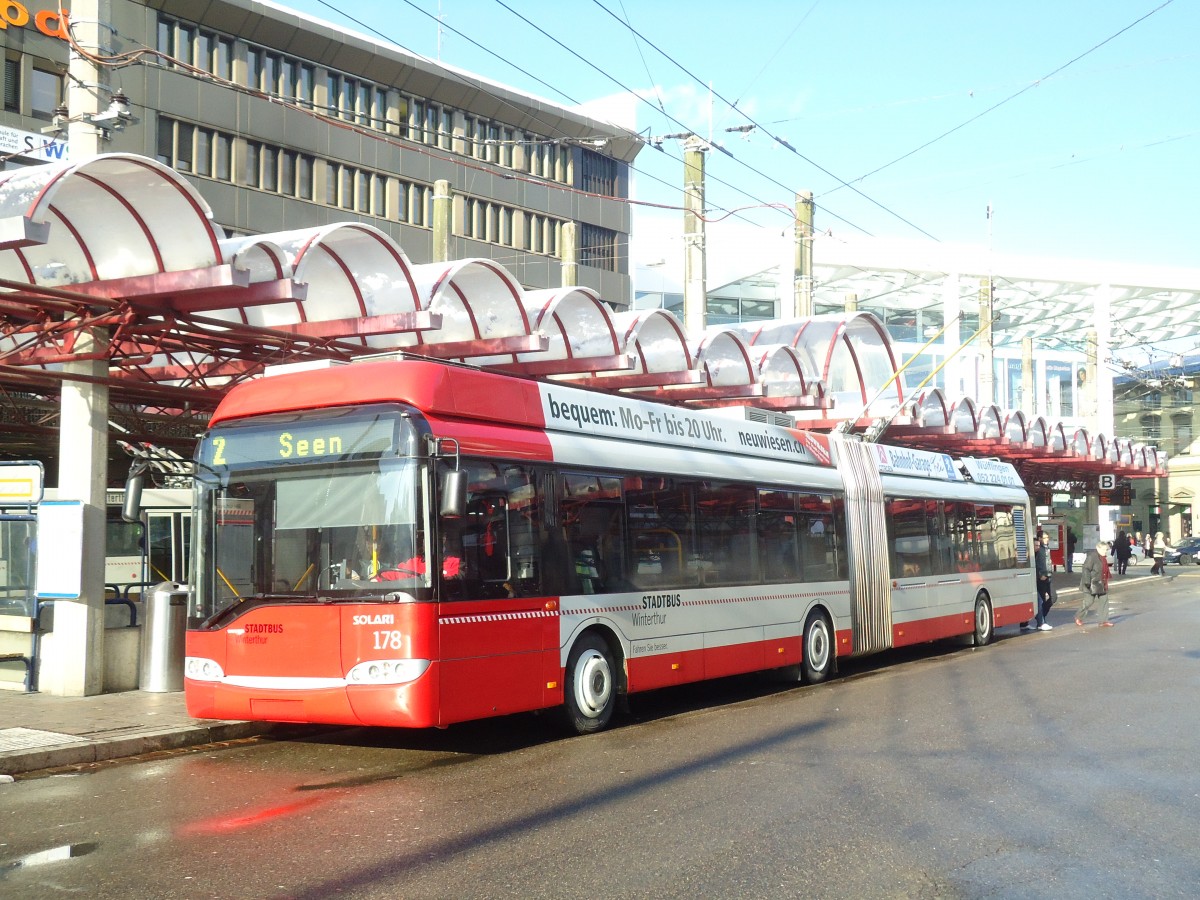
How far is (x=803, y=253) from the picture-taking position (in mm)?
28469

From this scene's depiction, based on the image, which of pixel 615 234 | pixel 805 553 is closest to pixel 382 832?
pixel 805 553

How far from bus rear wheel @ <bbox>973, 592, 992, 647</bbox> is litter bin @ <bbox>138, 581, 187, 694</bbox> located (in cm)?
1320

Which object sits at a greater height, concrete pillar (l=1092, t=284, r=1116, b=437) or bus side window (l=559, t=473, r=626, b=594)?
concrete pillar (l=1092, t=284, r=1116, b=437)

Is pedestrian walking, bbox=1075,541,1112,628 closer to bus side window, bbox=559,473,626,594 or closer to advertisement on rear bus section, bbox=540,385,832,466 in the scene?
advertisement on rear bus section, bbox=540,385,832,466

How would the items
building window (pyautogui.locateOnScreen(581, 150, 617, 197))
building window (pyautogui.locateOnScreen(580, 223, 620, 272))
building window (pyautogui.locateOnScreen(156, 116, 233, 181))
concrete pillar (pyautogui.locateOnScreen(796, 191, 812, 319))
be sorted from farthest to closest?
building window (pyautogui.locateOnScreen(580, 223, 620, 272)), building window (pyautogui.locateOnScreen(581, 150, 617, 197)), building window (pyautogui.locateOnScreen(156, 116, 233, 181)), concrete pillar (pyautogui.locateOnScreen(796, 191, 812, 319))

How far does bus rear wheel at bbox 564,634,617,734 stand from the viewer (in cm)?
1138

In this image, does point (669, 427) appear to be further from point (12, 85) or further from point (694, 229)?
point (12, 85)

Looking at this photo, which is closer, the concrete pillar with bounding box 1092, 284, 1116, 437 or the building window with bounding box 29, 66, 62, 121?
the building window with bounding box 29, 66, 62, 121

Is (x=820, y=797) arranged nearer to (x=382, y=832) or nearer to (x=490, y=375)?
(x=382, y=832)

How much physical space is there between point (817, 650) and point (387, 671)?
775cm

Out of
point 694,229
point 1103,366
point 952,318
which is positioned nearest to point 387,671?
point 694,229

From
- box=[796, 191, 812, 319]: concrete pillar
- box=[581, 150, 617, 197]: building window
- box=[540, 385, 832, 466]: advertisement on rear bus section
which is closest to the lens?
box=[540, 385, 832, 466]: advertisement on rear bus section

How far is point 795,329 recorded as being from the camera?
2497cm

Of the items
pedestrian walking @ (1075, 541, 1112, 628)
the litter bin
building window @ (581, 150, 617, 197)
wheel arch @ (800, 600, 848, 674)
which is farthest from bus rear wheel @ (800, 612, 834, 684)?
building window @ (581, 150, 617, 197)
